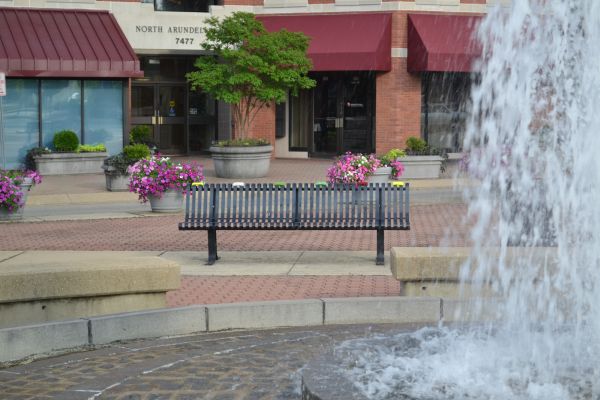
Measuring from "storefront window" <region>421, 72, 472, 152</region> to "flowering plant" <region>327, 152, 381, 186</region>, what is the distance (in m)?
13.9

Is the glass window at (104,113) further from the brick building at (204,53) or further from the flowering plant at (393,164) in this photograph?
the flowering plant at (393,164)

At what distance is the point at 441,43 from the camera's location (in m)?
34.6

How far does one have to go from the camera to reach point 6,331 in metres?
9.31

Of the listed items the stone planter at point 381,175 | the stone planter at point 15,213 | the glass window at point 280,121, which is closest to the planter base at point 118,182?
the stone planter at point 15,213

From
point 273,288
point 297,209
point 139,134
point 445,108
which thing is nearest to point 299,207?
point 297,209

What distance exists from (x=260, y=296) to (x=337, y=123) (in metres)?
26.5

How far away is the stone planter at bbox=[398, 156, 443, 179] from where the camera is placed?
95.0 ft

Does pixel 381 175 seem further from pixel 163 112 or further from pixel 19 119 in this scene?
pixel 163 112

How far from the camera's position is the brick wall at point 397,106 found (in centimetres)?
3547

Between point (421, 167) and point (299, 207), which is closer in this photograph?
point (299, 207)

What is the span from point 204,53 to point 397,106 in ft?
23.6

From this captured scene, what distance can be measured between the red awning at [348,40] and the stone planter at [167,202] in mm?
14833

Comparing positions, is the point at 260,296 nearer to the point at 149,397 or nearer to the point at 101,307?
the point at 101,307

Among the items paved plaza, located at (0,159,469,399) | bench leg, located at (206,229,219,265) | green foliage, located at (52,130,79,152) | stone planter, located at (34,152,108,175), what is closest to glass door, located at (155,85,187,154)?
stone planter, located at (34,152,108,175)
